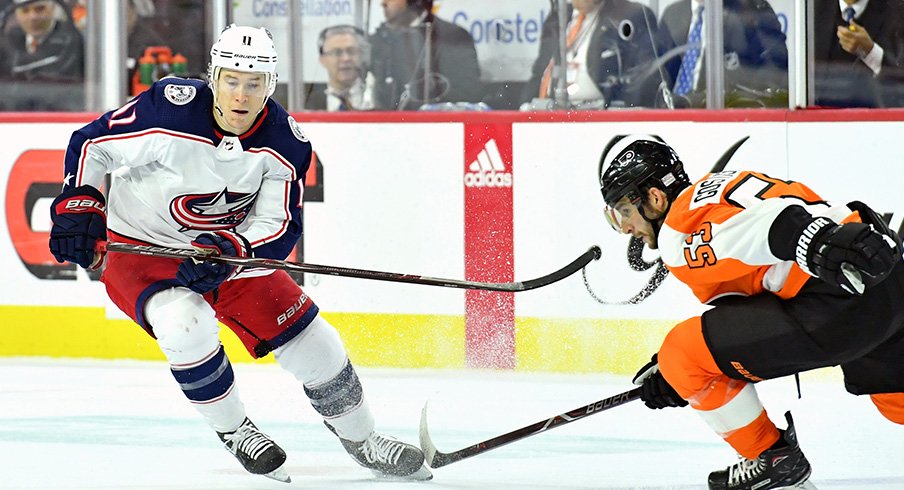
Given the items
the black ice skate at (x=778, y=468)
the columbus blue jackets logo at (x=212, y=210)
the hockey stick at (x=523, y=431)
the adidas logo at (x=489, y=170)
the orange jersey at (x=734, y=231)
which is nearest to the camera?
the orange jersey at (x=734, y=231)

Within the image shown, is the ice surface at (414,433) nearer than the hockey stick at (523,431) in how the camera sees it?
No

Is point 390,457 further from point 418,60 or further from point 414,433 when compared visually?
point 418,60

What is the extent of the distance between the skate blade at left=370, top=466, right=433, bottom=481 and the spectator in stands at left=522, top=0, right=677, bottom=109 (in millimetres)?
1832

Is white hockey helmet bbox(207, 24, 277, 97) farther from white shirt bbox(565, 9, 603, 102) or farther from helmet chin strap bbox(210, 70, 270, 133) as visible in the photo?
white shirt bbox(565, 9, 603, 102)

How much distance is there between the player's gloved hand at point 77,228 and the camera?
3006mm

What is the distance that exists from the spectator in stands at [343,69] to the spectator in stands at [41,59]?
36.9 inches

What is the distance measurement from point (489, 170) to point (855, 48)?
1252 millimetres

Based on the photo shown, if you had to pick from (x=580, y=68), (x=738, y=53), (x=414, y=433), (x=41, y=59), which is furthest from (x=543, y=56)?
(x=41, y=59)

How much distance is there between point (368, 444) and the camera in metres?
3.25

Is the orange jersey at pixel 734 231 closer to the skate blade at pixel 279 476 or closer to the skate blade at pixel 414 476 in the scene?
the skate blade at pixel 414 476

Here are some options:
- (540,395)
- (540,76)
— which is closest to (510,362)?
(540,395)

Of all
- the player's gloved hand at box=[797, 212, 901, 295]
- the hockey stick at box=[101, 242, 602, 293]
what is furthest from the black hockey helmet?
the player's gloved hand at box=[797, 212, 901, 295]

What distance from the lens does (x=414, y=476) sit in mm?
3201

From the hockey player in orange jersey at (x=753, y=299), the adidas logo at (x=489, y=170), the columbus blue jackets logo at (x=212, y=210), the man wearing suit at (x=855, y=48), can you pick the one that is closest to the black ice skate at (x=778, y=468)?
the hockey player in orange jersey at (x=753, y=299)
